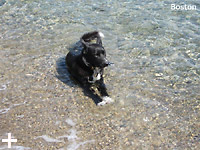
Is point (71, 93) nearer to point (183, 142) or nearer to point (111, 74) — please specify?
point (111, 74)

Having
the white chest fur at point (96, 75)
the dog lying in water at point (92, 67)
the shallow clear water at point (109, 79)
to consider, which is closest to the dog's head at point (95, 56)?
the dog lying in water at point (92, 67)

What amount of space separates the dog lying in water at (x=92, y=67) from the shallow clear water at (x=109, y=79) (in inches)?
9.1

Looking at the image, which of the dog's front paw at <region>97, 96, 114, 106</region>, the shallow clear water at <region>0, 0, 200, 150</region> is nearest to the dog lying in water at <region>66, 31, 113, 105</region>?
the dog's front paw at <region>97, 96, 114, 106</region>

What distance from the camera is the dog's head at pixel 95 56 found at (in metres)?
5.67

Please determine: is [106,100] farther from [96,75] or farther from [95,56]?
[95,56]

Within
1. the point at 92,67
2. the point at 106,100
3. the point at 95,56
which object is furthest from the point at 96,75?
the point at 106,100

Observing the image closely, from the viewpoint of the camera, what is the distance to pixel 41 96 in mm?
5695

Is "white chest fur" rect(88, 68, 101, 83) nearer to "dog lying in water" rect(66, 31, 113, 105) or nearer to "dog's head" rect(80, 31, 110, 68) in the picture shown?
"dog lying in water" rect(66, 31, 113, 105)

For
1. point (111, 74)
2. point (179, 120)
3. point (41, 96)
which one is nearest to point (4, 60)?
point (41, 96)

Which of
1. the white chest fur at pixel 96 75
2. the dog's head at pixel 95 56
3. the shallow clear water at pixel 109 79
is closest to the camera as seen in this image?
the shallow clear water at pixel 109 79

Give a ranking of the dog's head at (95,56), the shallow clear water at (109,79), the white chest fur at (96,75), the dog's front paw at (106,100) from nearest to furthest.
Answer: the shallow clear water at (109,79), the dog's front paw at (106,100), the dog's head at (95,56), the white chest fur at (96,75)

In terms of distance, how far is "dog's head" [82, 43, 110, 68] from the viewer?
567 centimetres

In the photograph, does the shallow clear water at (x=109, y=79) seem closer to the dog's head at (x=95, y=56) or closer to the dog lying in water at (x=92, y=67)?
the dog lying in water at (x=92, y=67)

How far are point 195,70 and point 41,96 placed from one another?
3712 millimetres
